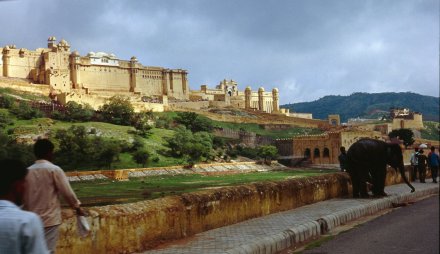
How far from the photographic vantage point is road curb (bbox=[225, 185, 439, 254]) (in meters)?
6.03

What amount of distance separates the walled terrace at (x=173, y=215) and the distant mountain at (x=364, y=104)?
5543 inches

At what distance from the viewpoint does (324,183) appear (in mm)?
10820

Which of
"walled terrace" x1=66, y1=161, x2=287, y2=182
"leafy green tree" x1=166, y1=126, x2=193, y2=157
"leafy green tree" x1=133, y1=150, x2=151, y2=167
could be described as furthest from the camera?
"leafy green tree" x1=166, y1=126, x2=193, y2=157

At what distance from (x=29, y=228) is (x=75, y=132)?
124ft

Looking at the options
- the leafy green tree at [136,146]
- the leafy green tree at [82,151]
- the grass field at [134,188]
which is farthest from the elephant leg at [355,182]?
the leafy green tree at [136,146]

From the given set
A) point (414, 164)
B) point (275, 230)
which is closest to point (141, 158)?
point (414, 164)

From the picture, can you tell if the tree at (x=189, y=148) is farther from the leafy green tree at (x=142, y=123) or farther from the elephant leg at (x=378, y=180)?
the elephant leg at (x=378, y=180)

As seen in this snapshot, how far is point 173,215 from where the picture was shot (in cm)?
668

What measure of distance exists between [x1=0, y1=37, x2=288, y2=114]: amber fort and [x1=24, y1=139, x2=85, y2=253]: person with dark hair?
2227 inches

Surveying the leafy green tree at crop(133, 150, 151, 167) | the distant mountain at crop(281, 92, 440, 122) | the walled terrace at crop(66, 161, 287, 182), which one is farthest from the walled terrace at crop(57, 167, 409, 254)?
the distant mountain at crop(281, 92, 440, 122)

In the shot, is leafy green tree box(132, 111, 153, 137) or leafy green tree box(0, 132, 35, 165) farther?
leafy green tree box(132, 111, 153, 137)

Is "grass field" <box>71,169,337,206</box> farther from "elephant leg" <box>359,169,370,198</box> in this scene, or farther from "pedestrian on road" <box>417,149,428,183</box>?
"elephant leg" <box>359,169,370,198</box>

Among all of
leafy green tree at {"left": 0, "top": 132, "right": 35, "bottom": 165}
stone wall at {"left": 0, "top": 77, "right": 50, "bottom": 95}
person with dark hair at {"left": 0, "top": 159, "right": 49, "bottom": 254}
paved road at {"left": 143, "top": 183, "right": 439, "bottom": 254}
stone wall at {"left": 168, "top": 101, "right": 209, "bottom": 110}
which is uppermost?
stone wall at {"left": 0, "top": 77, "right": 50, "bottom": 95}

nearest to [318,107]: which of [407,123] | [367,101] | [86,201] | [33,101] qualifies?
[367,101]
